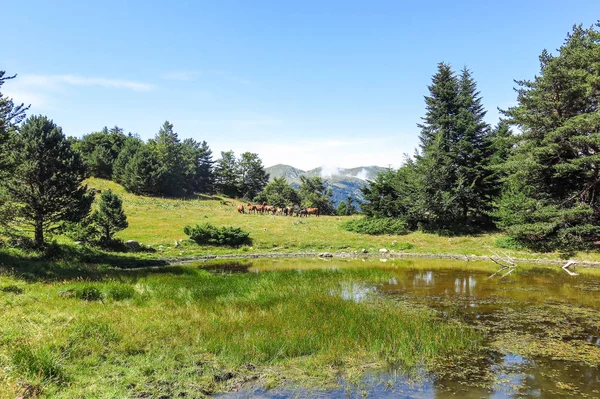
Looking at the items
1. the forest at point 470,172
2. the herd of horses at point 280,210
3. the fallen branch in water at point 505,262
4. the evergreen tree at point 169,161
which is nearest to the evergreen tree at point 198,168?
the evergreen tree at point 169,161

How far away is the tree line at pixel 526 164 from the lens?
2728 centimetres

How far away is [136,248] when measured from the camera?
30.7 metres

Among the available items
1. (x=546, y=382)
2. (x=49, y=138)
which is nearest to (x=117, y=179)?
(x=49, y=138)

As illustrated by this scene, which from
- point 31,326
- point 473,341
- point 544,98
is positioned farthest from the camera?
point 544,98

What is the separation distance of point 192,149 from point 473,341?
3897 inches

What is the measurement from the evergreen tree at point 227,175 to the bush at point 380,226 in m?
62.2

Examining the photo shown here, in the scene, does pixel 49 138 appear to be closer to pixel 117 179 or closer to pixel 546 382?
pixel 546 382

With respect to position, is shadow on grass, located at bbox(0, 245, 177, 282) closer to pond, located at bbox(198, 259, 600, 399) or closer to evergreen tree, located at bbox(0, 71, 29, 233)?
evergreen tree, located at bbox(0, 71, 29, 233)

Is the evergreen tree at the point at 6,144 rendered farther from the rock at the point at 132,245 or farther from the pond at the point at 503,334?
the pond at the point at 503,334

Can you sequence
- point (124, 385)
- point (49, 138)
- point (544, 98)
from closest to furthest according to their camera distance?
1. point (124, 385)
2. point (49, 138)
3. point (544, 98)

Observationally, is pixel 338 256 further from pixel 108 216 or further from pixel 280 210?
pixel 280 210

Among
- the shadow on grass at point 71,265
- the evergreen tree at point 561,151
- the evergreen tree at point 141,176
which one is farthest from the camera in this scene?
the evergreen tree at point 141,176

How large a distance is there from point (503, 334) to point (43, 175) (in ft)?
83.2

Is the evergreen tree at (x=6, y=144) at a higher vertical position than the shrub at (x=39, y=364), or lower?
higher
